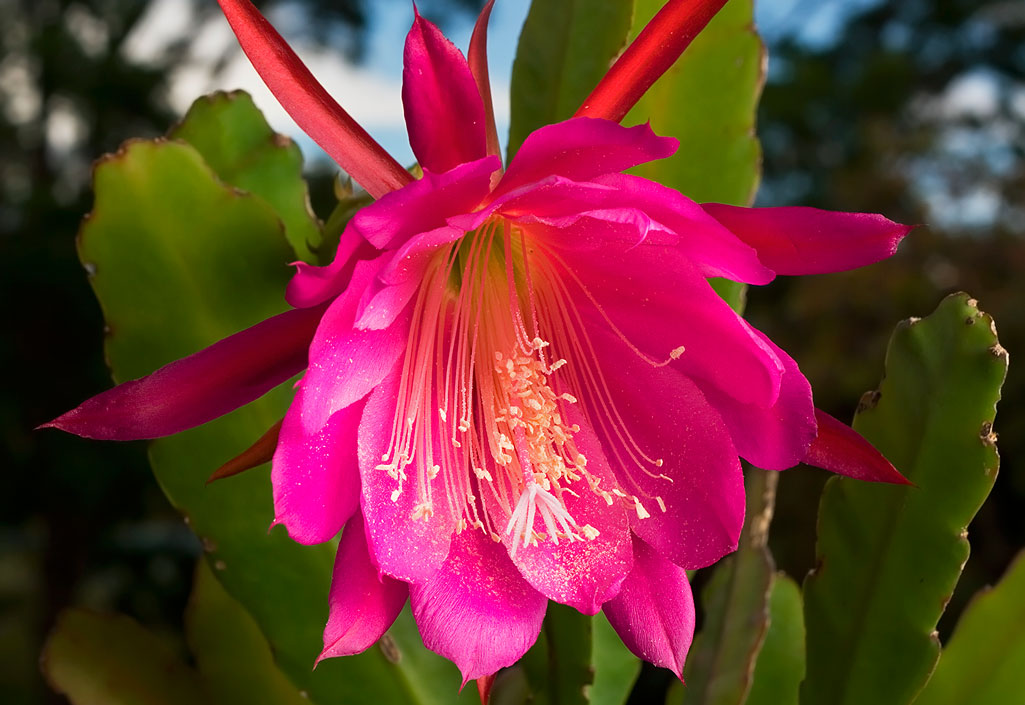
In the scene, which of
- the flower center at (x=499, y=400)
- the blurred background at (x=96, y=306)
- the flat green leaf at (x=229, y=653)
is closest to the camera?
the flower center at (x=499, y=400)

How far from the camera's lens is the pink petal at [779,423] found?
445 millimetres

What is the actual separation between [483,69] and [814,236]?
7.9 inches

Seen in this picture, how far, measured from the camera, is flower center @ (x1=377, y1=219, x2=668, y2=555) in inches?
20.2

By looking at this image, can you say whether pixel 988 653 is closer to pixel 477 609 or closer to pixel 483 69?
pixel 477 609

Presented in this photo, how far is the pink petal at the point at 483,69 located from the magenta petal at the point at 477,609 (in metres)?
0.23

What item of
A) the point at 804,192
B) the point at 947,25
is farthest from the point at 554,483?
the point at 947,25

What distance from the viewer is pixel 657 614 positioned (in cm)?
48

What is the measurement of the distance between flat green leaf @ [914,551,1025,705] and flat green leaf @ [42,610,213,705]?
2.10ft

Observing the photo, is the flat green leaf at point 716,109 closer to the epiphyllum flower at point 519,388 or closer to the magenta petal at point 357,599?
the epiphyllum flower at point 519,388

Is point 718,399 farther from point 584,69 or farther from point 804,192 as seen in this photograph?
point 804,192

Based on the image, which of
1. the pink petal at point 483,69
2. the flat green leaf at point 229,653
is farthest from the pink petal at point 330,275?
the flat green leaf at point 229,653

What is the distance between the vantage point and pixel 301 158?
0.71 meters

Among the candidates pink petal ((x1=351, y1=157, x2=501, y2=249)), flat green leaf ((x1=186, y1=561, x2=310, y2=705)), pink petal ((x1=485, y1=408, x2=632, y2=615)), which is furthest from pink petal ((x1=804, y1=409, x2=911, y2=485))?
flat green leaf ((x1=186, y1=561, x2=310, y2=705))

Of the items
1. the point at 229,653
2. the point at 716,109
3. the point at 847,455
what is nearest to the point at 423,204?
the point at 847,455
